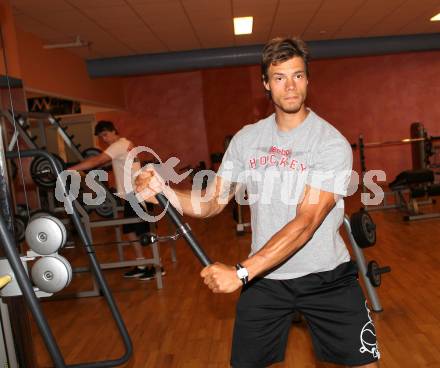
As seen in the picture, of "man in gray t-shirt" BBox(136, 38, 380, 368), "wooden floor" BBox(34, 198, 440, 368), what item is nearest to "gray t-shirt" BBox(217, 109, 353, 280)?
"man in gray t-shirt" BBox(136, 38, 380, 368)

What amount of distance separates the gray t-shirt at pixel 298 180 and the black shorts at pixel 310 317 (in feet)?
0.14

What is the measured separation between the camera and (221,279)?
1325mm

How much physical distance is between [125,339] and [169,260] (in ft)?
9.34

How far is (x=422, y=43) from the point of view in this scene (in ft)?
25.8

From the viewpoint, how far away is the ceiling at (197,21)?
16.8ft

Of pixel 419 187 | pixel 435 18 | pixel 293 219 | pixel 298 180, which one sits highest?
pixel 435 18

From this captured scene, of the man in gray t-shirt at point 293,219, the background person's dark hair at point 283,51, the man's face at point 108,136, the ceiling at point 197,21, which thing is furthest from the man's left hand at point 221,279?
the ceiling at point 197,21

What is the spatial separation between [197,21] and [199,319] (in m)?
3.92

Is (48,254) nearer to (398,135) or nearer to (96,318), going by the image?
(96,318)

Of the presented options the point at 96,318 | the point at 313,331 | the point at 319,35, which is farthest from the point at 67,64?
the point at 313,331

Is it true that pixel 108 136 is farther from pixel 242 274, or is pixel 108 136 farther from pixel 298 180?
pixel 242 274

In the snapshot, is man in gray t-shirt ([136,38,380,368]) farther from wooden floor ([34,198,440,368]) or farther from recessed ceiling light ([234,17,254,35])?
recessed ceiling light ([234,17,254,35])

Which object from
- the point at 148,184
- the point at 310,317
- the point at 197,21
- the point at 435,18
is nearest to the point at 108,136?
the point at 197,21

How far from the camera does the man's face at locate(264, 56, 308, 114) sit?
155 centimetres
